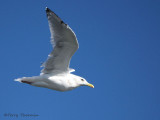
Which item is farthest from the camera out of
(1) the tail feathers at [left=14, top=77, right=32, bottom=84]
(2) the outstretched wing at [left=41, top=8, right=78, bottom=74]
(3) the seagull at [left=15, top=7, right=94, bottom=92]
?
(1) the tail feathers at [left=14, top=77, right=32, bottom=84]

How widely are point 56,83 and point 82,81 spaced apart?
125 cm

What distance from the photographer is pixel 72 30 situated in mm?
7145

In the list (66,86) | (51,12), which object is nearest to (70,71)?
(66,86)

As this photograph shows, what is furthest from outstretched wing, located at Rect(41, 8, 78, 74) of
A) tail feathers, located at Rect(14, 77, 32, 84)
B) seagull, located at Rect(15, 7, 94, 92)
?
tail feathers, located at Rect(14, 77, 32, 84)

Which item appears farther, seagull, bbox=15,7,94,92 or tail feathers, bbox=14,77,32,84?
tail feathers, bbox=14,77,32,84

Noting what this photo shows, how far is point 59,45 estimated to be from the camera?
760cm

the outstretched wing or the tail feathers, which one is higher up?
the outstretched wing

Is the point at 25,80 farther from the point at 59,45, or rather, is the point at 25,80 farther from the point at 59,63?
the point at 59,45

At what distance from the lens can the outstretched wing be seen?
7.05 m

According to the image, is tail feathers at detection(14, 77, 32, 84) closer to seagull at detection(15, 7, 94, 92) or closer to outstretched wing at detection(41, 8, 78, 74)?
seagull at detection(15, 7, 94, 92)

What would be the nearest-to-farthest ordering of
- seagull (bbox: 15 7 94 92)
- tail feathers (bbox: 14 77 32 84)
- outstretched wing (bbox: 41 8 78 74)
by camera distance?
outstretched wing (bbox: 41 8 78 74) → seagull (bbox: 15 7 94 92) → tail feathers (bbox: 14 77 32 84)

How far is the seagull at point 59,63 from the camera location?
7.20 metres

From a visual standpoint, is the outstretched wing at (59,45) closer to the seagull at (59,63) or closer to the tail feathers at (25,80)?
the seagull at (59,63)

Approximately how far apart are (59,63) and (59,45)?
0.79 metres
